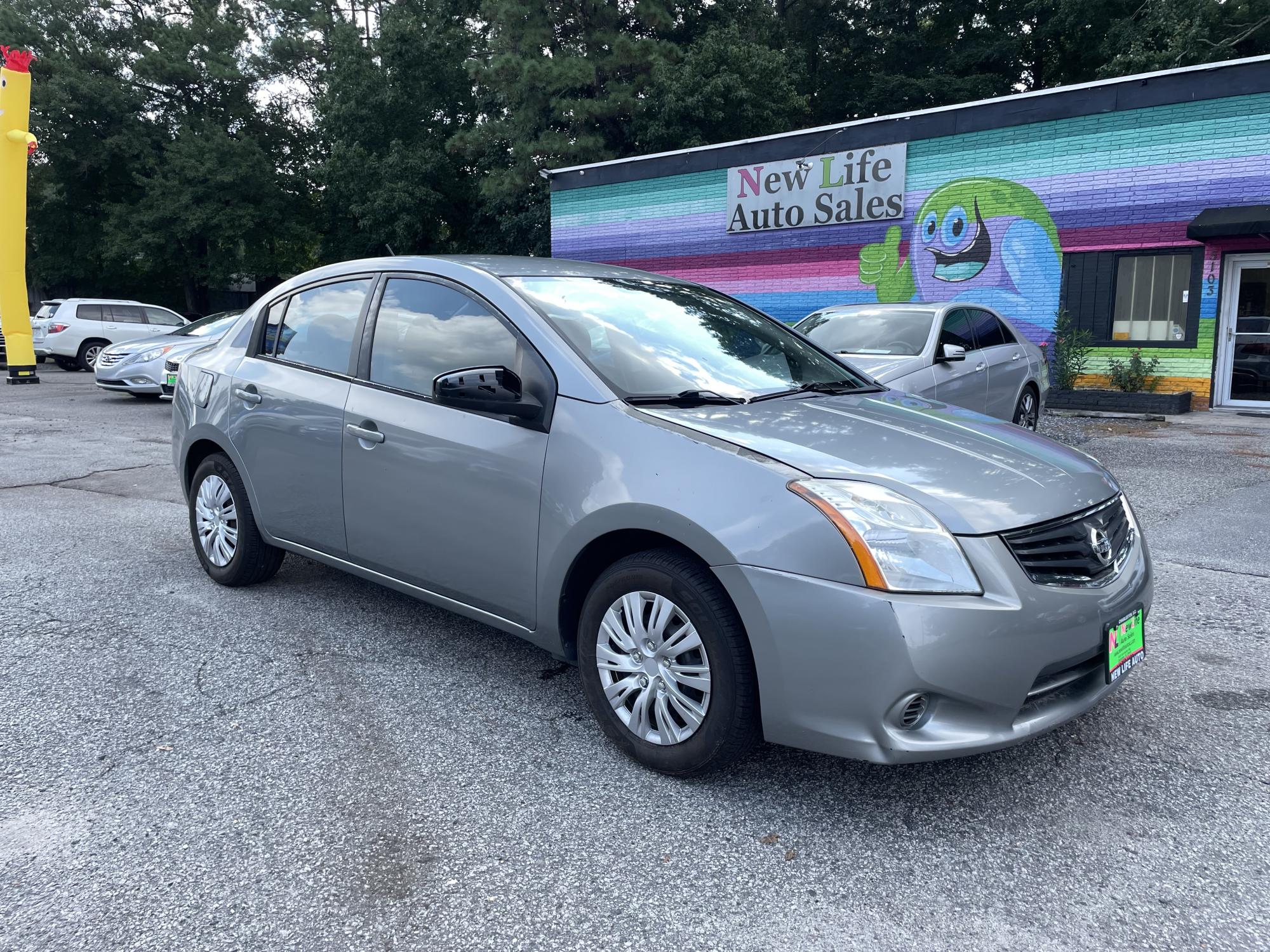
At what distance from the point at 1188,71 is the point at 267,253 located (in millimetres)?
28186

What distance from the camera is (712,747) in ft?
9.29

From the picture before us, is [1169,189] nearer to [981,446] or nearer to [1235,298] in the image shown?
[1235,298]

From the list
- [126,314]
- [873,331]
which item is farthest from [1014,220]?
[126,314]

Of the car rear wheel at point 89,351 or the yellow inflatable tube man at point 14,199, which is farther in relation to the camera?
the car rear wheel at point 89,351

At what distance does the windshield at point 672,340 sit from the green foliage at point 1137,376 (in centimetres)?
1200

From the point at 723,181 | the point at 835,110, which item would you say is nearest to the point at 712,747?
the point at 723,181

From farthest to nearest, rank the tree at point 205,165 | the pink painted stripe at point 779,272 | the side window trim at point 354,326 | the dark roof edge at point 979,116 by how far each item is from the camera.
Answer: the tree at point 205,165 → the pink painted stripe at point 779,272 → the dark roof edge at point 979,116 → the side window trim at point 354,326

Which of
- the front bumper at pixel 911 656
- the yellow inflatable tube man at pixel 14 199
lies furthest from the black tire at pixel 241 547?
the yellow inflatable tube man at pixel 14 199

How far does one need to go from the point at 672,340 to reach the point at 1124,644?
1886 mm

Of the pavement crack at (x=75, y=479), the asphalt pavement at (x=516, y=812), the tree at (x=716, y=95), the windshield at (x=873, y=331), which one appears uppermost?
the tree at (x=716, y=95)

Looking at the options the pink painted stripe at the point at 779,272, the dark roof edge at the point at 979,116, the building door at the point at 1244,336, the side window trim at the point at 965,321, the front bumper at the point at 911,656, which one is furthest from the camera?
the pink painted stripe at the point at 779,272

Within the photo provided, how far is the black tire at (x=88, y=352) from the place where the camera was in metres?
22.6

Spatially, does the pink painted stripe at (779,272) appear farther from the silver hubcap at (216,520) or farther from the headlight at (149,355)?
the silver hubcap at (216,520)

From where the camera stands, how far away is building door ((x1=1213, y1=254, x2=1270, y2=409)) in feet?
45.0
